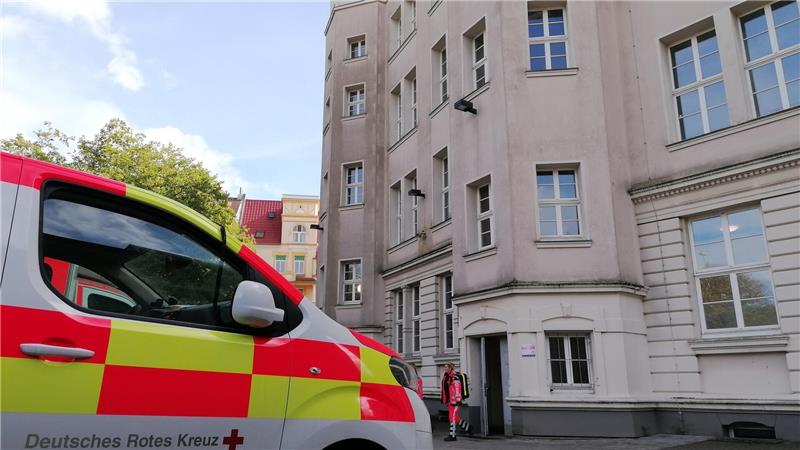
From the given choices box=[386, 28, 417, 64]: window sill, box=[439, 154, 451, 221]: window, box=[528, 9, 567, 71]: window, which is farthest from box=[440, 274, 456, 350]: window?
box=[386, 28, 417, 64]: window sill

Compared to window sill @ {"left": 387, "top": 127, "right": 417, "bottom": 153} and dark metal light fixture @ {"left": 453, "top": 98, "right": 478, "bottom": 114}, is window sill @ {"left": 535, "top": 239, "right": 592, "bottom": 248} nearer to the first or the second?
dark metal light fixture @ {"left": 453, "top": 98, "right": 478, "bottom": 114}

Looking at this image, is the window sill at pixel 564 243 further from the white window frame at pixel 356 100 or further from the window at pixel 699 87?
the white window frame at pixel 356 100

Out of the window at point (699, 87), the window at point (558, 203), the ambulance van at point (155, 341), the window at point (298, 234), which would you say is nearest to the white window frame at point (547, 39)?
the window at point (699, 87)

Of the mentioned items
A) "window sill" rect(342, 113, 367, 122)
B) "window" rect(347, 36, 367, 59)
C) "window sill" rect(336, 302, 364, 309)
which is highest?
"window" rect(347, 36, 367, 59)

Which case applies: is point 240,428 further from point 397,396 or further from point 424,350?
point 424,350

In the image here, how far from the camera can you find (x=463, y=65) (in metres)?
16.0

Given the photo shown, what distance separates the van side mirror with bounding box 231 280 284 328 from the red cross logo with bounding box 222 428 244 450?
50cm

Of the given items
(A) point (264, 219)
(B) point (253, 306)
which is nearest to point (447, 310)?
(B) point (253, 306)

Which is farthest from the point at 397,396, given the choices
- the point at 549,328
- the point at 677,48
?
the point at 677,48

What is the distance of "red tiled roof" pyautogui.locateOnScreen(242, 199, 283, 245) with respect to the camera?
54031 mm

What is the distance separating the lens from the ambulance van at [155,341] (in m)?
2.29

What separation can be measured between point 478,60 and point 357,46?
1105cm

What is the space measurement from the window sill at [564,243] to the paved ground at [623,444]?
3969 mm

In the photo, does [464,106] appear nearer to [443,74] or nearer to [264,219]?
[443,74]
